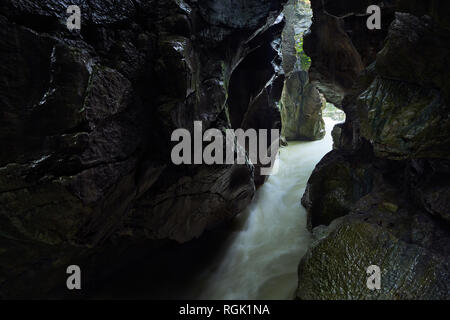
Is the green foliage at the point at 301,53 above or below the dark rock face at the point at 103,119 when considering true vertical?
above

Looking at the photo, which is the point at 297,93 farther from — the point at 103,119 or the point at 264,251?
the point at 103,119

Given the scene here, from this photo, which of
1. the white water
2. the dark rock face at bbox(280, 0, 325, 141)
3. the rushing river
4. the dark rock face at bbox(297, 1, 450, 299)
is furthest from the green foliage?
the dark rock face at bbox(297, 1, 450, 299)

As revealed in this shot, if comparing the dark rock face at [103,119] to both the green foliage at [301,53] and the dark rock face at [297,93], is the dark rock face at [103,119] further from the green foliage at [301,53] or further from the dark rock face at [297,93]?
the green foliage at [301,53]

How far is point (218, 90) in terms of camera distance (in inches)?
184

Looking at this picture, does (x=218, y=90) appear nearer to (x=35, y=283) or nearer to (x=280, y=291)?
(x=280, y=291)

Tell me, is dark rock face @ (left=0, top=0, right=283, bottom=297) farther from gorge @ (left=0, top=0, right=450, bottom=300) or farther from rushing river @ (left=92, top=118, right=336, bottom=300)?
rushing river @ (left=92, top=118, right=336, bottom=300)

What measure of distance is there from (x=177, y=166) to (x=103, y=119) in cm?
169

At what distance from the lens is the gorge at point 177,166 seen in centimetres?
268

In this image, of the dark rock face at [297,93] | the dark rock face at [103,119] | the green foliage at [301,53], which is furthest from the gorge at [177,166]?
the green foliage at [301,53]

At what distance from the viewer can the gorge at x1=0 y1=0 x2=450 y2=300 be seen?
2678 millimetres

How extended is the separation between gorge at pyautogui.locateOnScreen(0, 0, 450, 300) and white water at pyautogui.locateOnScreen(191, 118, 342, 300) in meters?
0.05

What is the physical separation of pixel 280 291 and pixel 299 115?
14201mm

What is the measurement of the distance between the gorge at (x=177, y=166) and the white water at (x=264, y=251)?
5 cm

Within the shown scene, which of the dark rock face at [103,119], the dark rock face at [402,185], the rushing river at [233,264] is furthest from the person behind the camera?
the rushing river at [233,264]
